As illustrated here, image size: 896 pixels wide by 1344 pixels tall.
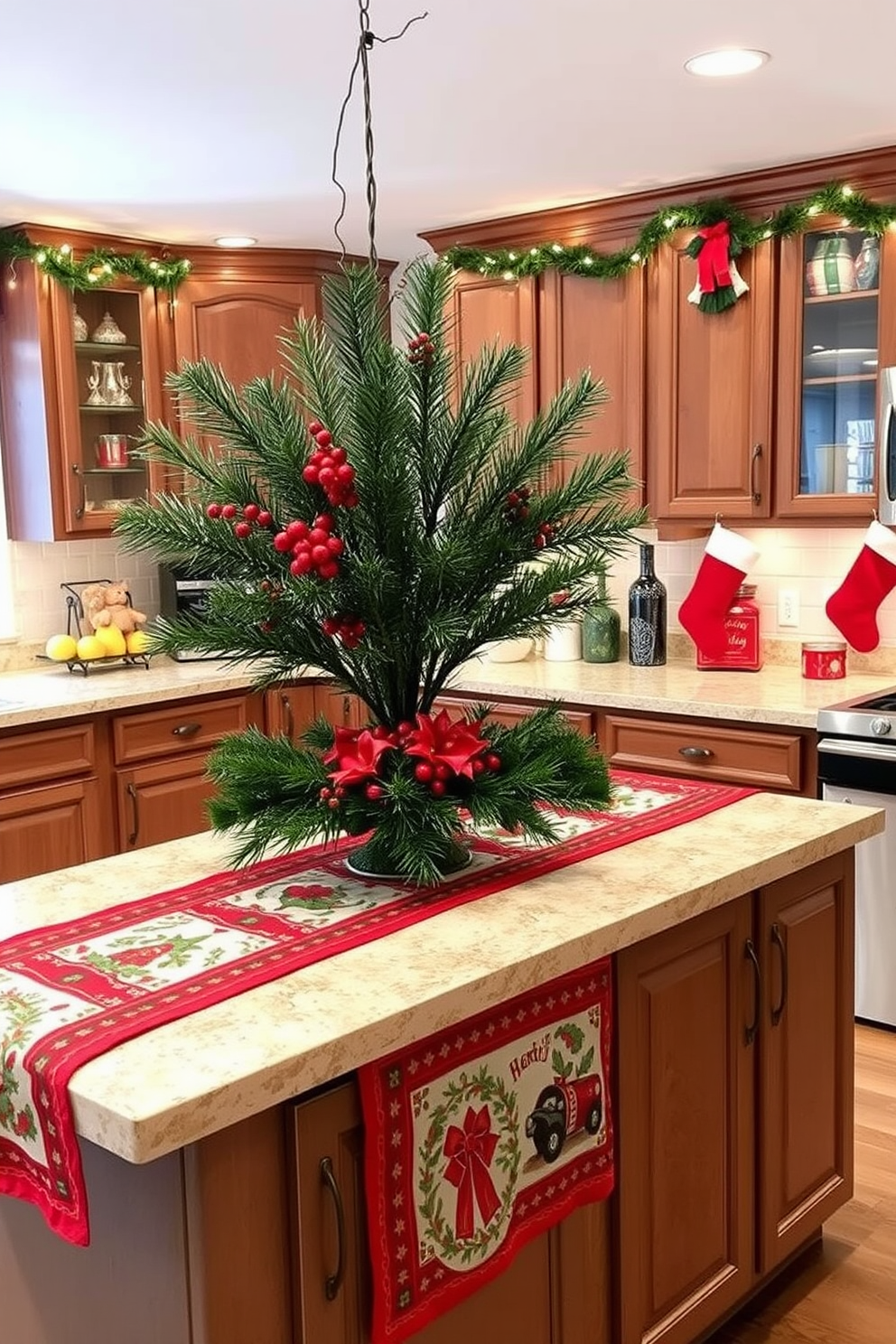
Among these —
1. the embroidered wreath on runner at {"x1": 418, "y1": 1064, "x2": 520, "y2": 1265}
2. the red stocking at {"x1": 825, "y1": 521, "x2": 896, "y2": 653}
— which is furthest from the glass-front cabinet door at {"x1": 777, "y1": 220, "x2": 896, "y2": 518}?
the embroidered wreath on runner at {"x1": 418, "y1": 1064, "x2": 520, "y2": 1265}

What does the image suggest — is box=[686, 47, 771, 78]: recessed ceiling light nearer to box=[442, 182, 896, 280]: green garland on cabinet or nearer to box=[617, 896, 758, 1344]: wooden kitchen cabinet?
box=[442, 182, 896, 280]: green garland on cabinet

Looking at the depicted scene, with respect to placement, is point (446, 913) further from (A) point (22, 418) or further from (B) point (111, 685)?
(A) point (22, 418)

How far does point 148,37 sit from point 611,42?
3.08 ft

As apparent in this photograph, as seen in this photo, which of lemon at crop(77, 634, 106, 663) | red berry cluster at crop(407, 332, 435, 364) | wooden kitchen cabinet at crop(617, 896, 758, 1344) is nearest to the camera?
red berry cluster at crop(407, 332, 435, 364)

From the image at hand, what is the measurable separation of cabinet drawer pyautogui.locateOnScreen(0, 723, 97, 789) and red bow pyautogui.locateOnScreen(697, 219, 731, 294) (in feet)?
7.54

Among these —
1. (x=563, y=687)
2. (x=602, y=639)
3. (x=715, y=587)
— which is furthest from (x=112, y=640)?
(x=715, y=587)

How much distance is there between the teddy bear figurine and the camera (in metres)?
4.62

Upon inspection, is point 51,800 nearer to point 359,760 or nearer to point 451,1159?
point 359,760

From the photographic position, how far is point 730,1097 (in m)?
2.20

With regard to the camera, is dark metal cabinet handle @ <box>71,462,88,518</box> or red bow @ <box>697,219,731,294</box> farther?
dark metal cabinet handle @ <box>71,462,88,518</box>

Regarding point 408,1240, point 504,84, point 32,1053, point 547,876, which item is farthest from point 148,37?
point 408,1240

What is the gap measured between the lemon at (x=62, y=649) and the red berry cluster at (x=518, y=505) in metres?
2.92

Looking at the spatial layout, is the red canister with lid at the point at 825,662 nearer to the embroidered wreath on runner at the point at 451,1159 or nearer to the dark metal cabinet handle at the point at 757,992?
the dark metal cabinet handle at the point at 757,992

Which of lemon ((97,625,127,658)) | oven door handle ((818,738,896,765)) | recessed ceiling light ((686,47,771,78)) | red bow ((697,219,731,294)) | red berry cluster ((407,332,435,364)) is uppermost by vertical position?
recessed ceiling light ((686,47,771,78))
